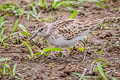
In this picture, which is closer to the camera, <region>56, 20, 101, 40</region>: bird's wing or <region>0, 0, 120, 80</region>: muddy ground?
<region>0, 0, 120, 80</region>: muddy ground

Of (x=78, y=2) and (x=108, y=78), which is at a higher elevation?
(x=78, y=2)

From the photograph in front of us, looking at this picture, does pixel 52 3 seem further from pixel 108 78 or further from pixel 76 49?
pixel 108 78

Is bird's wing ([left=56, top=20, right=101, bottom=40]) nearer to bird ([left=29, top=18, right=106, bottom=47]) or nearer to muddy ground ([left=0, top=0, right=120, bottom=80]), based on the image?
bird ([left=29, top=18, right=106, bottom=47])

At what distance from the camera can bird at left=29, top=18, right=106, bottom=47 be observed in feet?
26.9

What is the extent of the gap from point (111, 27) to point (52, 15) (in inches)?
82.2

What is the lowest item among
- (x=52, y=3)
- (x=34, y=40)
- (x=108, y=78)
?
(x=108, y=78)

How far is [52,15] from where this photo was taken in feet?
37.2

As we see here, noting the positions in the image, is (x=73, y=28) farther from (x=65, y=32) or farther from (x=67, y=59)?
(x=67, y=59)

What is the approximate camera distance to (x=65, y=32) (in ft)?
27.1

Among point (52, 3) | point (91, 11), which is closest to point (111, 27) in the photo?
point (91, 11)

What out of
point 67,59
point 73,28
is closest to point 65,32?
point 73,28

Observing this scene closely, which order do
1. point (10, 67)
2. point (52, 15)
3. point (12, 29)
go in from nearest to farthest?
1. point (10, 67)
2. point (12, 29)
3. point (52, 15)

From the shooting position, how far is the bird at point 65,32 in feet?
26.9

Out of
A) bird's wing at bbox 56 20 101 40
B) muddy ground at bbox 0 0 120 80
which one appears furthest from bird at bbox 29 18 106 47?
muddy ground at bbox 0 0 120 80
